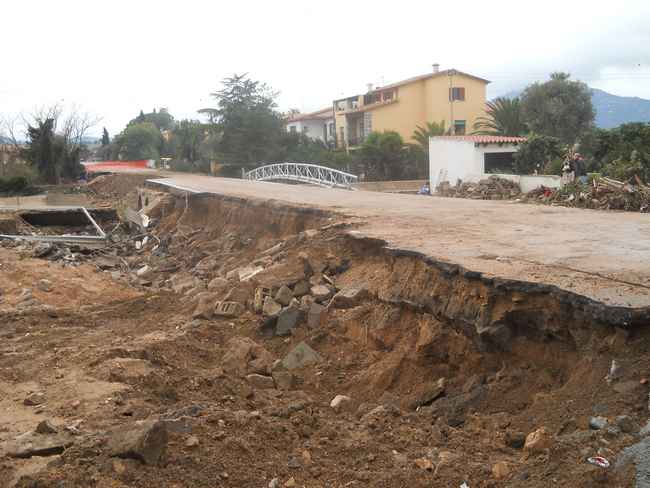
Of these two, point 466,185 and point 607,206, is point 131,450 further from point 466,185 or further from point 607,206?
point 466,185

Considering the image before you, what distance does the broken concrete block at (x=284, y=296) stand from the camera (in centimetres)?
917

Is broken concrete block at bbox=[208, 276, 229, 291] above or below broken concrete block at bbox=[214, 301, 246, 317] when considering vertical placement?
above

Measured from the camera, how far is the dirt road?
5.94 meters

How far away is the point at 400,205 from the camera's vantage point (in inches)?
587

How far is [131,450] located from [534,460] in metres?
2.57

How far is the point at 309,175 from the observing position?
3519 centimetres

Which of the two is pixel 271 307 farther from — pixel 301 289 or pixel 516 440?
pixel 516 440

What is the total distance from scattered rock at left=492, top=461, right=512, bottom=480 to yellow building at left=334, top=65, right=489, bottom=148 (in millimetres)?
46741

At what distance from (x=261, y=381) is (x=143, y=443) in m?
2.69

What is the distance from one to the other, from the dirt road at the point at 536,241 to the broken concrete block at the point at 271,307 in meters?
1.70

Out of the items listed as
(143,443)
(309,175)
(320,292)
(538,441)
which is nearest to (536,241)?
(320,292)

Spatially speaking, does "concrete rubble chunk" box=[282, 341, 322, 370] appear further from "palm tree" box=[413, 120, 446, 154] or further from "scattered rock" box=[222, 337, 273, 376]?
"palm tree" box=[413, 120, 446, 154]

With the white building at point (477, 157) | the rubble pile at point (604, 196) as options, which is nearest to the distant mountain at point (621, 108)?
the white building at point (477, 157)

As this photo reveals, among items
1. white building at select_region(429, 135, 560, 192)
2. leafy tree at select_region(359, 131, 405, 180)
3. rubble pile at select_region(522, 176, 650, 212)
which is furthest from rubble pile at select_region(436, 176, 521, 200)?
leafy tree at select_region(359, 131, 405, 180)
